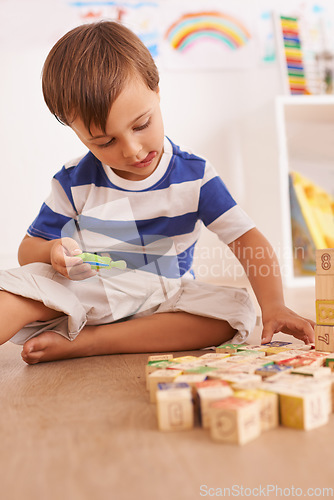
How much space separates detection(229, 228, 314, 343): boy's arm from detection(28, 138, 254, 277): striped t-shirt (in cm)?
3

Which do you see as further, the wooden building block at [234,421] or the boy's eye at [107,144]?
the boy's eye at [107,144]

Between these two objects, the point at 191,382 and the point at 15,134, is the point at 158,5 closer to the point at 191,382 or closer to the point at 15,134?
the point at 15,134

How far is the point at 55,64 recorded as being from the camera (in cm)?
92

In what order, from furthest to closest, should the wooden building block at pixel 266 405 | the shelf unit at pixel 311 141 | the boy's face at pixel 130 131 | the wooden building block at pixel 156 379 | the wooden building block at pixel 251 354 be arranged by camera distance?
the shelf unit at pixel 311 141, the boy's face at pixel 130 131, the wooden building block at pixel 251 354, the wooden building block at pixel 156 379, the wooden building block at pixel 266 405

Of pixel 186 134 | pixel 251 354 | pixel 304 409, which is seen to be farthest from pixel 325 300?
pixel 186 134

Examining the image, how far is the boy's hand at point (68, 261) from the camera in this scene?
34.8 inches

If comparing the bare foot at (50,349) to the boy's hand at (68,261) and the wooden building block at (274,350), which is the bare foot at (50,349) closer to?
the boy's hand at (68,261)

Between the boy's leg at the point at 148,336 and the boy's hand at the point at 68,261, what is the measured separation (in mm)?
107

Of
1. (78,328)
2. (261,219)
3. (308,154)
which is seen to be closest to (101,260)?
(78,328)

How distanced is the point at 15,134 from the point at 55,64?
4.82 feet

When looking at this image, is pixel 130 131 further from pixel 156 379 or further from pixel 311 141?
pixel 311 141

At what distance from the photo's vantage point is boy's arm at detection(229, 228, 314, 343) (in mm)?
906

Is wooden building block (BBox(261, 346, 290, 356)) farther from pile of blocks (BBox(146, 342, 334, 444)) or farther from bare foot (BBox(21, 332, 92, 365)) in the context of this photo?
bare foot (BBox(21, 332, 92, 365))

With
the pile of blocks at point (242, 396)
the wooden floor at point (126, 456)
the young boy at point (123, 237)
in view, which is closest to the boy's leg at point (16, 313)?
the young boy at point (123, 237)
